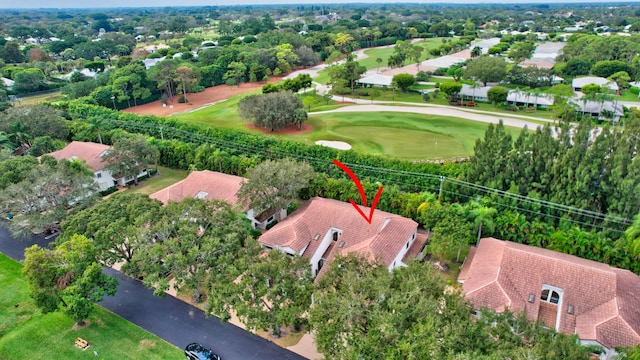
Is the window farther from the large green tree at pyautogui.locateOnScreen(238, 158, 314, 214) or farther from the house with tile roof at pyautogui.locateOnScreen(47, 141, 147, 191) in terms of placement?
the house with tile roof at pyautogui.locateOnScreen(47, 141, 147, 191)

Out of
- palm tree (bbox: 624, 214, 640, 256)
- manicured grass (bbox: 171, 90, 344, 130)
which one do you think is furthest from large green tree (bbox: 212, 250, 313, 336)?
manicured grass (bbox: 171, 90, 344, 130)

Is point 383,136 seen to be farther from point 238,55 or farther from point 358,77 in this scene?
point 238,55

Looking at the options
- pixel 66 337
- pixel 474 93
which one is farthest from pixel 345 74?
pixel 66 337

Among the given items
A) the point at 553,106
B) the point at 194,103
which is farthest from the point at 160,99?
the point at 553,106

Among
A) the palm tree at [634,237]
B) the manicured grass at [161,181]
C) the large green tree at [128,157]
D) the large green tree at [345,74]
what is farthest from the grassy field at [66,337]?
the large green tree at [345,74]

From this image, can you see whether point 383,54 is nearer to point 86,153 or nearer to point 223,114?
point 223,114

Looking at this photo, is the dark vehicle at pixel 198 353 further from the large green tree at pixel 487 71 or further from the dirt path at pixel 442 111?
the large green tree at pixel 487 71
